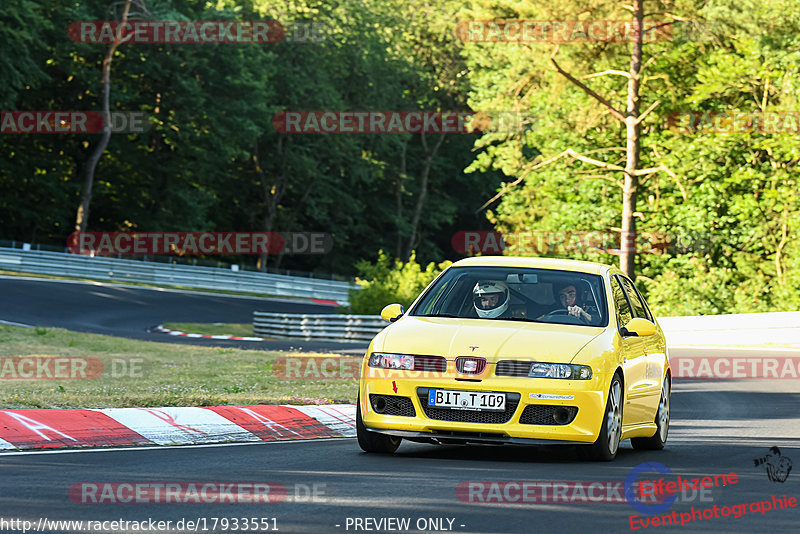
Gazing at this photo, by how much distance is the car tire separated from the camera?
9.50m

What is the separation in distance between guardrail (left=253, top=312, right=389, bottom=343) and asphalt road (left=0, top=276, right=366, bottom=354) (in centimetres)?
146

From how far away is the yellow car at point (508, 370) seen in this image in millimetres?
9305

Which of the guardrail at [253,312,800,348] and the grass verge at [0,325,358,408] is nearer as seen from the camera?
the grass verge at [0,325,358,408]

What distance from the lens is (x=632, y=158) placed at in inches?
1576

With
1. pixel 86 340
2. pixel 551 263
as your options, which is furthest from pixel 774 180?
pixel 551 263

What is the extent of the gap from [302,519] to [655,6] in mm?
35571

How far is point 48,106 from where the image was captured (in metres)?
61.8

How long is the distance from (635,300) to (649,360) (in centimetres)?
75

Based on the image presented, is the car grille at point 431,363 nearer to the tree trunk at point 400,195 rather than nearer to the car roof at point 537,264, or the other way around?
the car roof at point 537,264

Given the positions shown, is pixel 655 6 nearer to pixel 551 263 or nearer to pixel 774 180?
pixel 774 180

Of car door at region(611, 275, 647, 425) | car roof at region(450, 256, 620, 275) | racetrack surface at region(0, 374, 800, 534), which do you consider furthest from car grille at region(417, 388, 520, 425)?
car roof at region(450, 256, 620, 275)

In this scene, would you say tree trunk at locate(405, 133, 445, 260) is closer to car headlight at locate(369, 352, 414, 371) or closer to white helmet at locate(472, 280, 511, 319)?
white helmet at locate(472, 280, 511, 319)

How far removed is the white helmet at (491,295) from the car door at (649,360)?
4.30ft

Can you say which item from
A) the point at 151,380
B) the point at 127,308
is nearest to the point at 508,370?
the point at 151,380
